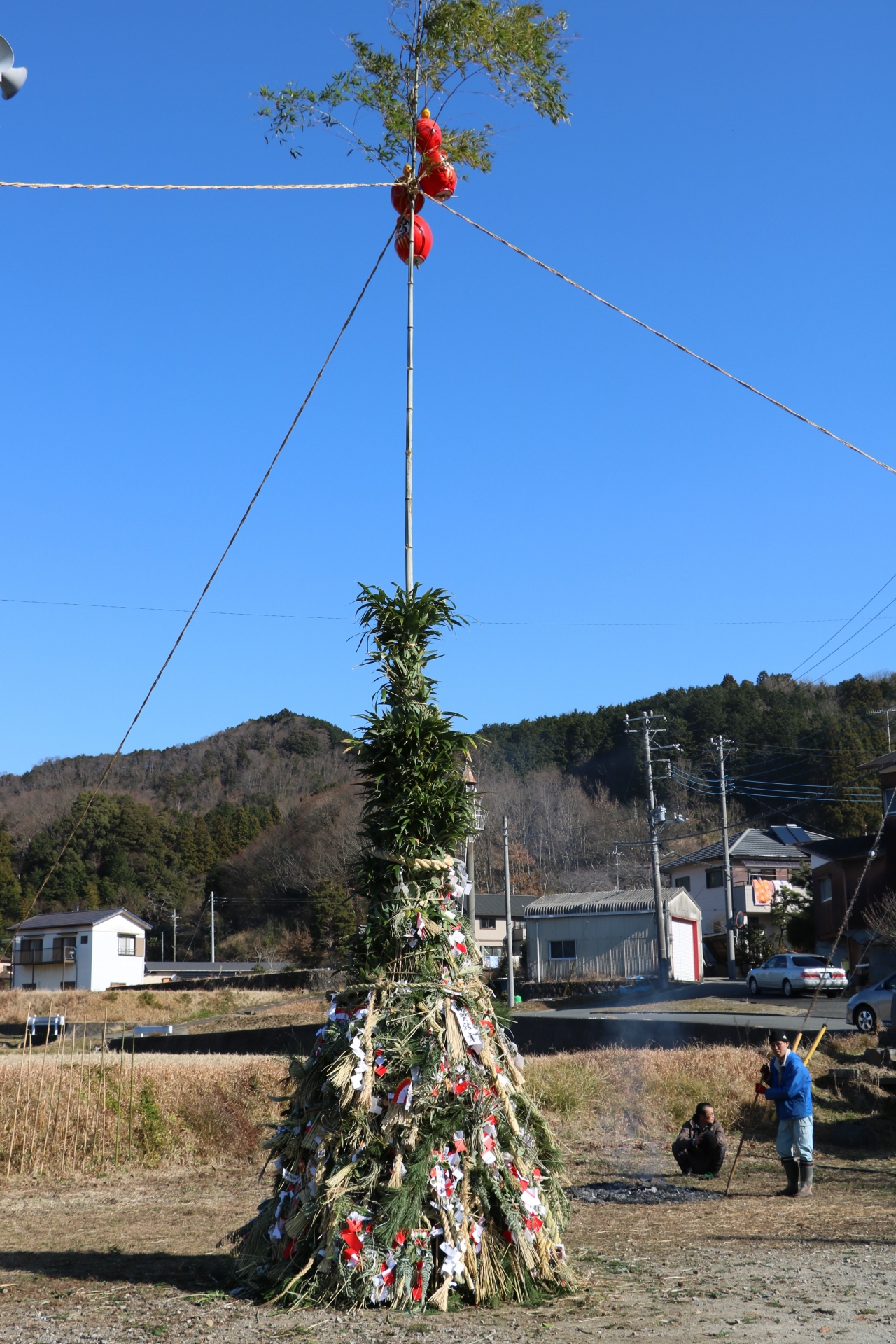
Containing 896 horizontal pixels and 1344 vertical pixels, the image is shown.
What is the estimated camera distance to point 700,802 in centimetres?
8162

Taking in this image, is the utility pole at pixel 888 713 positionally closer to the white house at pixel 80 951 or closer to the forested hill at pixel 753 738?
the forested hill at pixel 753 738

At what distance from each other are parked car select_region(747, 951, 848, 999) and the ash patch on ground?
2053 centimetres

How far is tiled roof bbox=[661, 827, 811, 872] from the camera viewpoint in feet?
182

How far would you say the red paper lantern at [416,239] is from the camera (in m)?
8.77

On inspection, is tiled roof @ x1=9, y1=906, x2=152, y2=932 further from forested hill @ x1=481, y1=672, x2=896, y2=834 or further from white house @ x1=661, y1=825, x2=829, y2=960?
white house @ x1=661, y1=825, x2=829, y2=960

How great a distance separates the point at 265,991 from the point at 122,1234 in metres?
41.4

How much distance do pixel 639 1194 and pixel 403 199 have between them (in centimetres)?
944

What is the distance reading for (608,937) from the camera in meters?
45.5

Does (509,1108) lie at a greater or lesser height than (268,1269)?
greater

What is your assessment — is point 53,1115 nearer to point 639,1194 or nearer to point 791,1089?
point 639,1194

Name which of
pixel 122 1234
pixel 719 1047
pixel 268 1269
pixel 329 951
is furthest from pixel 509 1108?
pixel 329 951

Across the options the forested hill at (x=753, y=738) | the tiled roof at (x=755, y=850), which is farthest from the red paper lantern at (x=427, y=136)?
the tiled roof at (x=755, y=850)

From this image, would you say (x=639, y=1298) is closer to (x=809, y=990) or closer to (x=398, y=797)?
(x=398, y=797)

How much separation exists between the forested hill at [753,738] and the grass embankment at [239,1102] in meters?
34.6
